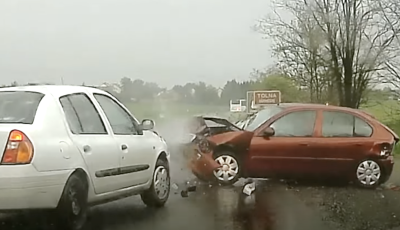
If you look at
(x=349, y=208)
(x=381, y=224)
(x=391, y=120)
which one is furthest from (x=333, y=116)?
(x=391, y=120)

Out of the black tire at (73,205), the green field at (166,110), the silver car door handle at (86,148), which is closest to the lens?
the black tire at (73,205)

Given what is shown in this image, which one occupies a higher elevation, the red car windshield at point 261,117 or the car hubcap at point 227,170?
the red car windshield at point 261,117

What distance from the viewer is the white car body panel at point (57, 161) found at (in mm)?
6406

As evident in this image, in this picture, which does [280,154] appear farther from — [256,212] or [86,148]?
[86,148]

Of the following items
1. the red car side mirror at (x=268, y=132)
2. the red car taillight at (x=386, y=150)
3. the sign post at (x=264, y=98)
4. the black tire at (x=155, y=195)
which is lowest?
the black tire at (x=155, y=195)

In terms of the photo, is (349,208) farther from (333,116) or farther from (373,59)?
(373,59)

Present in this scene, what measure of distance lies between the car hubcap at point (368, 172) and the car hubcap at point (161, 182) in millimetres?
3921

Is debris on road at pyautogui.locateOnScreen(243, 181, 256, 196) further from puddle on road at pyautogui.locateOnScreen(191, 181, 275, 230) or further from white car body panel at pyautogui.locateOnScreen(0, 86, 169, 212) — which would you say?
white car body panel at pyautogui.locateOnScreen(0, 86, 169, 212)

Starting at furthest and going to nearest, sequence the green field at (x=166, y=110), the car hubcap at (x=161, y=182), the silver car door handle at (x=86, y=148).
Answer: the green field at (x=166, y=110) < the car hubcap at (x=161, y=182) < the silver car door handle at (x=86, y=148)

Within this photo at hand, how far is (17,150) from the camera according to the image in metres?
6.48

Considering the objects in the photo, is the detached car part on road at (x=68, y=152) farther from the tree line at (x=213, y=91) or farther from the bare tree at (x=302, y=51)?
the bare tree at (x=302, y=51)

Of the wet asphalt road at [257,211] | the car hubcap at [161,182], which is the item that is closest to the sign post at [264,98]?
the wet asphalt road at [257,211]

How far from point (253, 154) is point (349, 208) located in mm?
2657

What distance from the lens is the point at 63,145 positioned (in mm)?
6898
